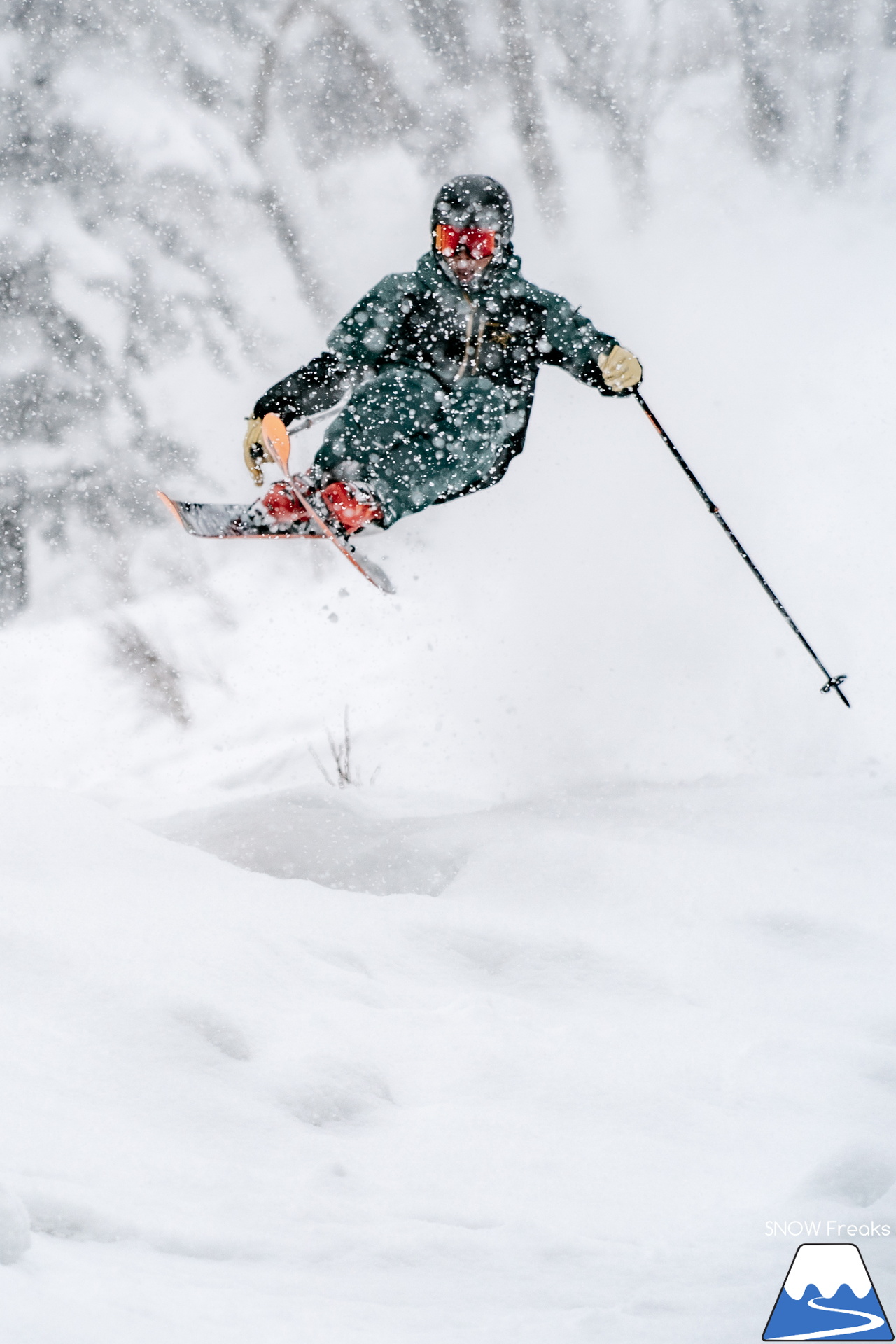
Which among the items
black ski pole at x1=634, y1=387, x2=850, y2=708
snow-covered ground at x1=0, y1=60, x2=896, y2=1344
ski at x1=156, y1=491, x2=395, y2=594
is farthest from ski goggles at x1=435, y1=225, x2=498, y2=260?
snow-covered ground at x1=0, y1=60, x2=896, y2=1344

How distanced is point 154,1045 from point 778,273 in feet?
25.9

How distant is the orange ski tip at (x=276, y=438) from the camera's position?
3.53 m

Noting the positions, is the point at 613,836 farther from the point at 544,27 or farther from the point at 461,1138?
the point at 544,27

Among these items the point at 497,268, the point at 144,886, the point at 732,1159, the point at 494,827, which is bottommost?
the point at 732,1159

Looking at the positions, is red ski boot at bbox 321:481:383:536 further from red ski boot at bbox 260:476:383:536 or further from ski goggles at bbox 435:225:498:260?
ski goggles at bbox 435:225:498:260

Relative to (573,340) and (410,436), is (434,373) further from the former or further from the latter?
(573,340)

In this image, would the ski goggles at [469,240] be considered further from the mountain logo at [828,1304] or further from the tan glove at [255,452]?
the mountain logo at [828,1304]

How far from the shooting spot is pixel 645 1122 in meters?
1.80

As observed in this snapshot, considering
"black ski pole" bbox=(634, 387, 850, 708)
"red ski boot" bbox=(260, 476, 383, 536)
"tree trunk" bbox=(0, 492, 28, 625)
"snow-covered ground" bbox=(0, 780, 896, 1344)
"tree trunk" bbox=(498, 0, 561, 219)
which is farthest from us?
"tree trunk" bbox=(0, 492, 28, 625)

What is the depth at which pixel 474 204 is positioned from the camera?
3.50m

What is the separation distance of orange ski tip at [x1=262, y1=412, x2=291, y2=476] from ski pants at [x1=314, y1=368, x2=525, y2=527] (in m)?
0.22

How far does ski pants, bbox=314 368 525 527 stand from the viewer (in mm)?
3732

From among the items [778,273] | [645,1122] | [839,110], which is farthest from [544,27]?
[645,1122]

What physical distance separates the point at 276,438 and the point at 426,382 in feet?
2.32
